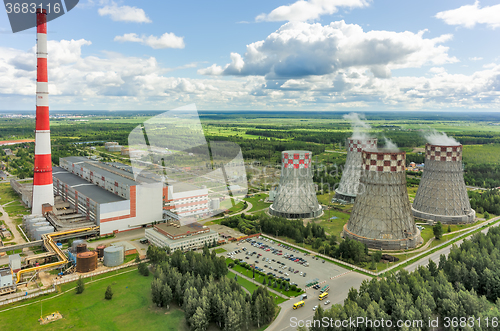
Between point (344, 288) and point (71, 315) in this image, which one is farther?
point (344, 288)

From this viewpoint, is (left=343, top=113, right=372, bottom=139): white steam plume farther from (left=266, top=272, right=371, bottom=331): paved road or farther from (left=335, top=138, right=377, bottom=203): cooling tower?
(left=266, top=272, right=371, bottom=331): paved road

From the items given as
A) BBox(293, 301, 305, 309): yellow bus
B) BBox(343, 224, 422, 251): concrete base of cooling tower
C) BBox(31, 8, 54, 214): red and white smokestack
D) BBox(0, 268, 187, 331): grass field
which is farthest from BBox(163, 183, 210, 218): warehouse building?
BBox(343, 224, 422, 251): concrete base of cooling tower

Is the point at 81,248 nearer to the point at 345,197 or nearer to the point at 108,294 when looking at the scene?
the point at 108,294

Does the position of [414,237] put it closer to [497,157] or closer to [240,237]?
[240,237]

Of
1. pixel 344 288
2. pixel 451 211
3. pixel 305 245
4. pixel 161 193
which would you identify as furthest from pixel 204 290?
pixel 451 211

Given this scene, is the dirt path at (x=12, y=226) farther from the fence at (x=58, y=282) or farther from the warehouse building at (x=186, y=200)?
the warehouse building at (x=186, y=200)

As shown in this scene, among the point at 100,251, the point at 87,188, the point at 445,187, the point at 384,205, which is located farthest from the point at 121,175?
the point at 445,187

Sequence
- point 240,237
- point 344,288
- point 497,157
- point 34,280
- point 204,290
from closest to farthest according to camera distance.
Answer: point 204,290 → point 344,288 → point 34,280 → point 240,237 → point 497,157
